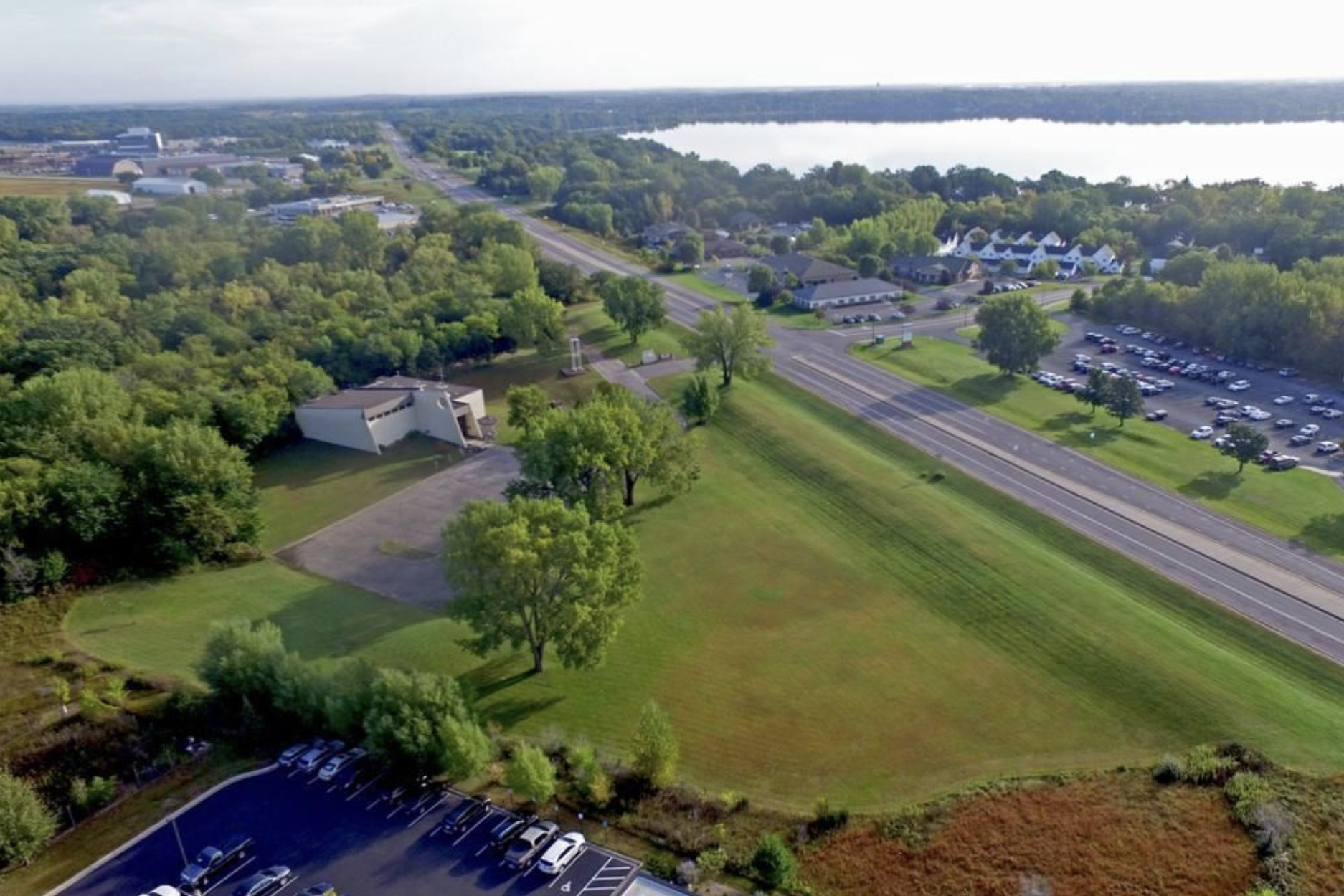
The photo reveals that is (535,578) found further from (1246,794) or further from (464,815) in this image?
(1246,794)

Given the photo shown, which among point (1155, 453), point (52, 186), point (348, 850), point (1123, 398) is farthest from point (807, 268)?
point (52, 186)

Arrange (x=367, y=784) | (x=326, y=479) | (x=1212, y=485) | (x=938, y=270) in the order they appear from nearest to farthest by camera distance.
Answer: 1. (x=367, y=784)
2. (x=1212, y=485)
3. (x=326, y=479)
4. (x=938, y=270)

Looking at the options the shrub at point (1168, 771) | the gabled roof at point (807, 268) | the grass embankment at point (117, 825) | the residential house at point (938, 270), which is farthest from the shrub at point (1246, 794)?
the residential house at point (938, 270)

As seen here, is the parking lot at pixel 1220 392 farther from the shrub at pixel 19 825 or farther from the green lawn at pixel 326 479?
the shrub at pixel 19 825

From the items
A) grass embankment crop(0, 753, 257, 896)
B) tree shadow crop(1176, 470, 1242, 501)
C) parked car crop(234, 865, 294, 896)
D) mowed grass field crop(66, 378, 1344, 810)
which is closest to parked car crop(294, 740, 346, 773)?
grass embankment crop(0, 753, 257, 896)

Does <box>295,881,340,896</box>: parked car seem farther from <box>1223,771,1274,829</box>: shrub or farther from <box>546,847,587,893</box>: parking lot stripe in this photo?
<box>1223,771,1274,829</box>: shrub

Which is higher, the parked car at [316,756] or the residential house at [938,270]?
the residential house at [938,270]
